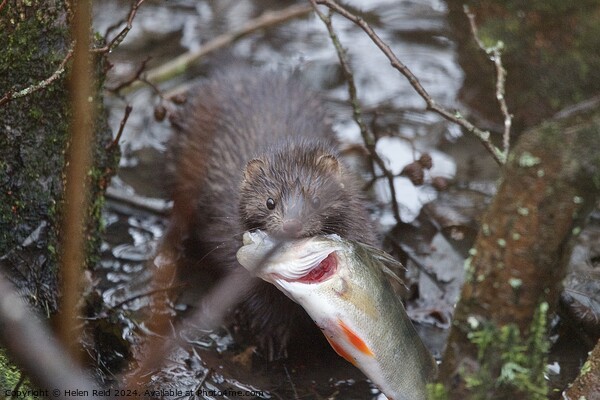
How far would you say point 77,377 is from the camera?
1890 millimetres

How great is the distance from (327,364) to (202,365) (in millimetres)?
691

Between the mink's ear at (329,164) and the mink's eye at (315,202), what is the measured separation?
0.23 m

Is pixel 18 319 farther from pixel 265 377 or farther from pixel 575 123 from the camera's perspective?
pixel 265 377

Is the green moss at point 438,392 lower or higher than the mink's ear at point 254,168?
lower

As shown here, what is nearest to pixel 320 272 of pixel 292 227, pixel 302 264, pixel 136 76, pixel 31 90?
pixel 302 264

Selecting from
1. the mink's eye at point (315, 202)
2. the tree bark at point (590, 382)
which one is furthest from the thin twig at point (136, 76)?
the tree bark at point (590, 382)

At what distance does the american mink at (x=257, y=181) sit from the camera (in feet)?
15.8

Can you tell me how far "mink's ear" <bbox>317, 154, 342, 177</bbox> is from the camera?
16.2ft

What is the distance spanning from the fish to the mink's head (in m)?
0.79

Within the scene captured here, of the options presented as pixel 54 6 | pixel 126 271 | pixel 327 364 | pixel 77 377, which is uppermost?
pixel 54 6

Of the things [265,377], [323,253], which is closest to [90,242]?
[265,377]

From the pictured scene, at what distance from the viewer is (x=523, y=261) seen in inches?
115

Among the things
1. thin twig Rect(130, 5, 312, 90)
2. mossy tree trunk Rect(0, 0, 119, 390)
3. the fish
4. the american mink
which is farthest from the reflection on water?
the fish

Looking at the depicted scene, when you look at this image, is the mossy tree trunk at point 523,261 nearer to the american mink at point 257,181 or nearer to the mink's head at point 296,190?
the american mink at point 257,181
